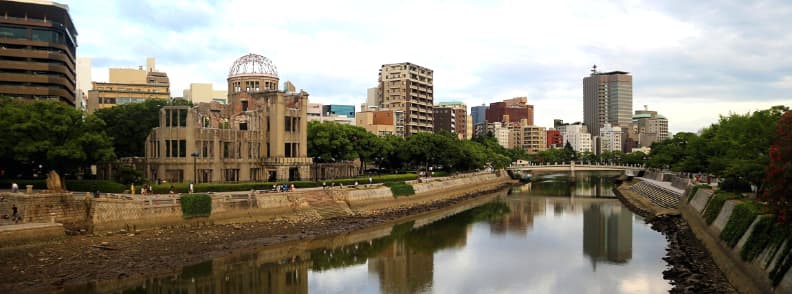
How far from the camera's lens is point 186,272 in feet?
125

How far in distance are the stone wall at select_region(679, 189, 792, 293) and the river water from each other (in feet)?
12.3

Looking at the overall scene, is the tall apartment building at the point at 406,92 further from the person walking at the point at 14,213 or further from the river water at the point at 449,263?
the person walking at the point at 14,213

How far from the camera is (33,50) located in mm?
85938

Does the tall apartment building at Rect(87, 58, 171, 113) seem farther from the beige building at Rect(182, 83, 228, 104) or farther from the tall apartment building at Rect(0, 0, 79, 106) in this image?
the tall apartment building at Rect(0, 0, 79, 106)

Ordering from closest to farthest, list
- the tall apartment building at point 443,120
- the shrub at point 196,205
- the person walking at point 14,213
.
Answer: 1. the person walking at point 14,213
2. the shrub at point 196,205
3. the tall apartment building at point 443,120

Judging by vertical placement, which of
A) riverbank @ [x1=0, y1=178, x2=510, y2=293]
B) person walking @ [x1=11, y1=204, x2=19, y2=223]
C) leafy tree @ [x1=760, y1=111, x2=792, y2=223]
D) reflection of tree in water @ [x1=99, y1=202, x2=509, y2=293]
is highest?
leafy tree @ [x1=760, y1=111, x2=792, y2=223]

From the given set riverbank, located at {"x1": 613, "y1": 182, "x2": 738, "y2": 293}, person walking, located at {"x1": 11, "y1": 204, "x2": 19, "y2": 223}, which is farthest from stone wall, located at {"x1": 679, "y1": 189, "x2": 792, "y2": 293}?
person walking, located at {"x1": 11, "y1": 204, "x2": 19, "y2": 223}

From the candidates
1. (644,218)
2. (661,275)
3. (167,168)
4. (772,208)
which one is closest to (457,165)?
(644,218)

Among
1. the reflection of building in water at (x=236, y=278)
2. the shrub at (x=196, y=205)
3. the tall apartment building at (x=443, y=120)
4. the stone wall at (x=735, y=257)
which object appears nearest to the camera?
the stone wall at (x=735, y=257)

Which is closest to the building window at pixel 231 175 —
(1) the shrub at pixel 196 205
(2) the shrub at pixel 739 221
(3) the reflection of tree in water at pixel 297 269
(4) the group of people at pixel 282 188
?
(4) the group of people at pixel 282 188

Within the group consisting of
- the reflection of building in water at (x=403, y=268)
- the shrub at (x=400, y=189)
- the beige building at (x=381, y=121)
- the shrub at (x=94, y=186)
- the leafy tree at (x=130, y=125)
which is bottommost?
the reflection of building in water at (x=403, y=268)

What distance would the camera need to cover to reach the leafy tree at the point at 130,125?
73.4 meters

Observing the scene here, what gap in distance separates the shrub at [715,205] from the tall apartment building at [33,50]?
3407 inches

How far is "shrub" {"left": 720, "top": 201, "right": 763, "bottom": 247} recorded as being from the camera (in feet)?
116
